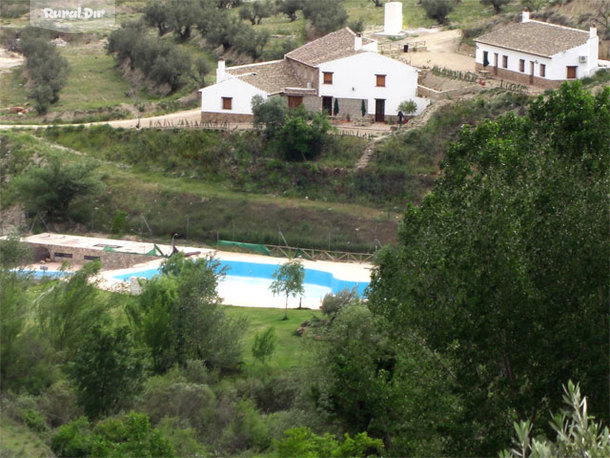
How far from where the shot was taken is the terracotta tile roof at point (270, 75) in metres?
50.9

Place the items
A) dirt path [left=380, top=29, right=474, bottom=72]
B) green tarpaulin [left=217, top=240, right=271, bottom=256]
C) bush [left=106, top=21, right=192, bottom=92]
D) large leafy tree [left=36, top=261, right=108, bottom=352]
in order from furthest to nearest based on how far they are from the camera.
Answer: bush [left=106, top=21, right=192, bottom=92] → dirt path [left=380, top=29, right=474, bottom=72] → green tarpaulin [left=217, top=240, right=271, bottom=256] → large leafy tree [left=36, top=261, right=108, bottom=352]

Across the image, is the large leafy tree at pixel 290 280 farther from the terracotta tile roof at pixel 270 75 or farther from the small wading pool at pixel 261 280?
the terracotta tile roof at pixel 270 75

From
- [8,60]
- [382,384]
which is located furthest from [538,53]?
[8,60]

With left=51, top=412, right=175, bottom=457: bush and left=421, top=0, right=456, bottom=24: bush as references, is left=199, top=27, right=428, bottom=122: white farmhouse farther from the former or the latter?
left=51, top=412, right=175, bottom=457: bush

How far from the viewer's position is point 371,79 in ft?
164

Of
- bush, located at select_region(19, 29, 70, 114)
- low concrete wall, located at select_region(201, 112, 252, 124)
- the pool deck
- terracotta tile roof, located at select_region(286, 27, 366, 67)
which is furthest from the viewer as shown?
bush, located at select_region(19, 29, 70, 114)

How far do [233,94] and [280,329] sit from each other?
17.8m

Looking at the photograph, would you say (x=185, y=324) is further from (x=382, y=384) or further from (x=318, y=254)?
(x=318, y=254)

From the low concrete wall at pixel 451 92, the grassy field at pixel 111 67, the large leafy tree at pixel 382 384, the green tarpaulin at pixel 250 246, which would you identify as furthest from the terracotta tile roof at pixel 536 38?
the large leafy tree at pixel 382 384

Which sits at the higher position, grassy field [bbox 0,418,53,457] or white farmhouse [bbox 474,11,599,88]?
white farmhouse [bbox 474,11,599,88]

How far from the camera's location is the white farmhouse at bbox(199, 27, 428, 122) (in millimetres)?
49906

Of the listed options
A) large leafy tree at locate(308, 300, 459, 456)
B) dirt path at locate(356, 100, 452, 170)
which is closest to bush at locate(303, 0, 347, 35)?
dirt path at locate(356, 100, 452, 170)

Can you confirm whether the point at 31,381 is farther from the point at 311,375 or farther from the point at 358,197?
the point at 358,197

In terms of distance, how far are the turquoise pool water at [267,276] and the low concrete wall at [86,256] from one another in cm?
176
